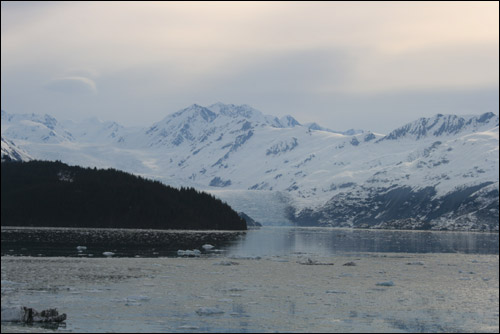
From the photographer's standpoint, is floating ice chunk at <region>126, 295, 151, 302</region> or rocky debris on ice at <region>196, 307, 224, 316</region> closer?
rocky debris on ice at <region>196, 307, 224, 316</region>

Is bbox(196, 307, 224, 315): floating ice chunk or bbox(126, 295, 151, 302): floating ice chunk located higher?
bbox(126, 295, 151, 302): floating ice chunk

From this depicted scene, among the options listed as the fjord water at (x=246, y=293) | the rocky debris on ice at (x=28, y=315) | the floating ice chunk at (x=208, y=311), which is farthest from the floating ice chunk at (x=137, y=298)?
the rocky debris on ice at (x=28, y=315)

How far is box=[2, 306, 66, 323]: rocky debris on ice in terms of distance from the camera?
48.8 m

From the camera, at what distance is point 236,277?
82125 mm

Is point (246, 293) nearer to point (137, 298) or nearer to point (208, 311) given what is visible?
point (137, 298)

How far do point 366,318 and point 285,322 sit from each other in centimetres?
727

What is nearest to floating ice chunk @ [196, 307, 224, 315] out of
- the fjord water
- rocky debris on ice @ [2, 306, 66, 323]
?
the fjord water

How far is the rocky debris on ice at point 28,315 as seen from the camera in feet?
160

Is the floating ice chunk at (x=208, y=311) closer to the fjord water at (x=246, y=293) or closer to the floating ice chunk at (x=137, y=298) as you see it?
the fjord water at (x=246, y=293)

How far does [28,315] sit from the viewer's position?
48844 mm

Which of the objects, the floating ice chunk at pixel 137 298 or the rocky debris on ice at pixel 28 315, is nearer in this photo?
the rocky debris on ice at pixel 28 315

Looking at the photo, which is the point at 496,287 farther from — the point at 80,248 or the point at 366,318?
the point at 80,248

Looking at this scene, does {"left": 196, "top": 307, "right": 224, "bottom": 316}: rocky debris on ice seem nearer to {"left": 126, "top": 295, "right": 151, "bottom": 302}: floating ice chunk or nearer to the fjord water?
the fjord water

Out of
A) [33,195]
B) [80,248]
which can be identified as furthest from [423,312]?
[33,195]
